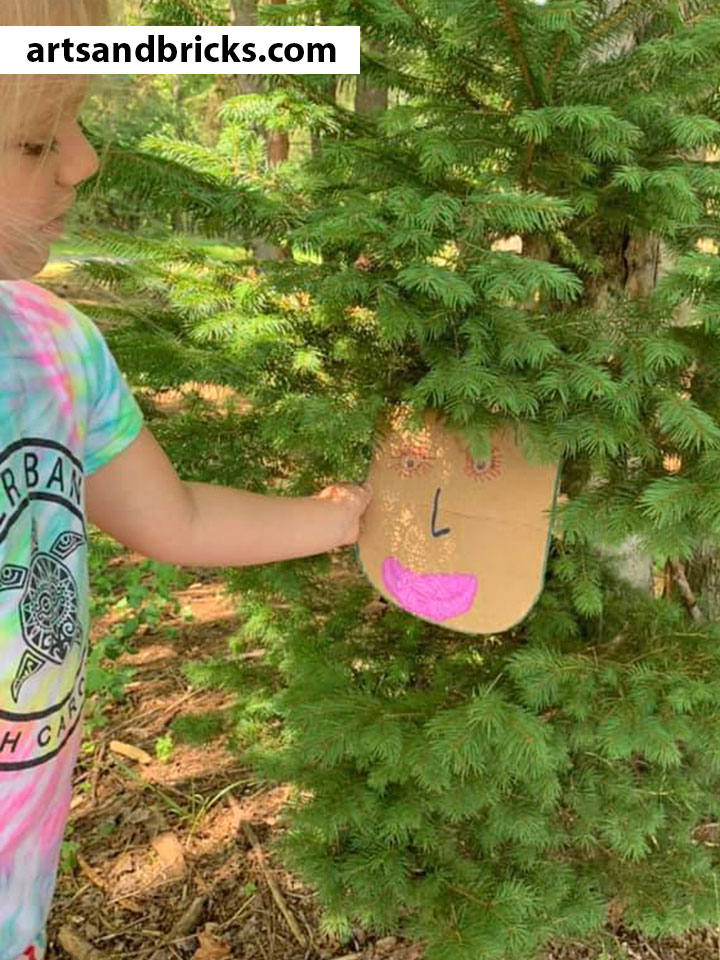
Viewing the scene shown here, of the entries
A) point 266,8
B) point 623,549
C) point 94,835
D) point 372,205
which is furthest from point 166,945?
point 266,8

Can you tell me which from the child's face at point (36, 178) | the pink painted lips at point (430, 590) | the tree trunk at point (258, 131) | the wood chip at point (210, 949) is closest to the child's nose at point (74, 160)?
the child's face at point (36, 178)

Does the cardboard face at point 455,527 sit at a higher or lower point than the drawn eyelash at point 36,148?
lower

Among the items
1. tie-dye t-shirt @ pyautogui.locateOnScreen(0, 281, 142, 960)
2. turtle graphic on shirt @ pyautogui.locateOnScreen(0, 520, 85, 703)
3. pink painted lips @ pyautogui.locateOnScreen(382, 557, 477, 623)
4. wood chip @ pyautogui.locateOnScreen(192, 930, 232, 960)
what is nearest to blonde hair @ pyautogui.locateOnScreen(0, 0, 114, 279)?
tie-dye t-shirt @ pyautogui.locateOnScreen(0, 281, 142, 960)

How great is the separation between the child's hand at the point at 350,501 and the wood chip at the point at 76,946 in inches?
41.8

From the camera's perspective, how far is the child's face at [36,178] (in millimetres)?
868

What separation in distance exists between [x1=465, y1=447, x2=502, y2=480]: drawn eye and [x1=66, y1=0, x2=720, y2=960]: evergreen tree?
0.08 metres

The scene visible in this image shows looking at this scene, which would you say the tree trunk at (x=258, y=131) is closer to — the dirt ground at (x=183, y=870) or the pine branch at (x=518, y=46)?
the dirt ground at (x=183, y=870)

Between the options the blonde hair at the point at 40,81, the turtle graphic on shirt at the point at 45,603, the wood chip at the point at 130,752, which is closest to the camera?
the blonde hair at the point at 40,81

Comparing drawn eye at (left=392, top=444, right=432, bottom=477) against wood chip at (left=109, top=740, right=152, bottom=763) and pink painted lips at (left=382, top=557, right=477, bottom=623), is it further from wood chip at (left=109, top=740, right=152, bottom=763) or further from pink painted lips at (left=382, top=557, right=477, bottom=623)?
wood chip at (left=109, top=740, right=152, bottom=763)

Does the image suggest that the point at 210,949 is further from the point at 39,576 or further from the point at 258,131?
the point at 258,131

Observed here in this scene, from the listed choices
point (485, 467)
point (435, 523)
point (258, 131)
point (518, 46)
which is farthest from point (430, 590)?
point (258, 131)

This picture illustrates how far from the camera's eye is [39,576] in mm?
995

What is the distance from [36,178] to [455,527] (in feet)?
2.42

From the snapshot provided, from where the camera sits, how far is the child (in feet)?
2.94
